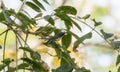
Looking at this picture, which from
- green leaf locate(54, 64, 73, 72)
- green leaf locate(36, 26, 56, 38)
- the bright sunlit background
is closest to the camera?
green leaf locate(54, 64, 73, 72)

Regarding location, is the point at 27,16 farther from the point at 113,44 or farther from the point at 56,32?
the point at 113,44

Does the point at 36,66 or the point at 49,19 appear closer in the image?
the point at 36,66

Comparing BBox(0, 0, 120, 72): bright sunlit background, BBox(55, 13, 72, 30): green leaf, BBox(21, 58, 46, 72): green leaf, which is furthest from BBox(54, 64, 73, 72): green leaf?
BBox(0, 0, 120, 72): bright sunlit background

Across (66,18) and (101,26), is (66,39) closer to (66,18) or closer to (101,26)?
(66,18)

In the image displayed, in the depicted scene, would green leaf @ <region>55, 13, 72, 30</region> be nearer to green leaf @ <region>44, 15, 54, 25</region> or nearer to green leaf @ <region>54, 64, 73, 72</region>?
green leaf @ <region>44, 15, 54, 25</region>

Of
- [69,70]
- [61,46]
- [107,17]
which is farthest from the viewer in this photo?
[107,17]

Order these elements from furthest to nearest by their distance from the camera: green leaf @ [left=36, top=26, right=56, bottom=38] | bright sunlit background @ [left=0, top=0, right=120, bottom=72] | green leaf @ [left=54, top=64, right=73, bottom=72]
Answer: bright sunlit background @ [left=0, top=0, right=120, bottom=72] → green leaf @ [left=36, top=26, right=56, bottom=38] → green leaf @ [left=54, top=64, right=73, bottom=72]

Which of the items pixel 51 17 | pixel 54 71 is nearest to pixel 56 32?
pixel 51 17

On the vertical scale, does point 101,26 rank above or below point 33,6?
above

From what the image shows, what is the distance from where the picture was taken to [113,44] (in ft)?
3.45

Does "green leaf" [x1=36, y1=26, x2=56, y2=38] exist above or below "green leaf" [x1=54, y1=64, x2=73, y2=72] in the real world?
above

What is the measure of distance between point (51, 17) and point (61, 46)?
9cm

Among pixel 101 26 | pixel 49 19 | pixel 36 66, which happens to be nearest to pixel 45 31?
pixel 49 19

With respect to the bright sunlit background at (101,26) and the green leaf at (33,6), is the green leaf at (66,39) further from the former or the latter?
the bright sunlit background at (101,26)
